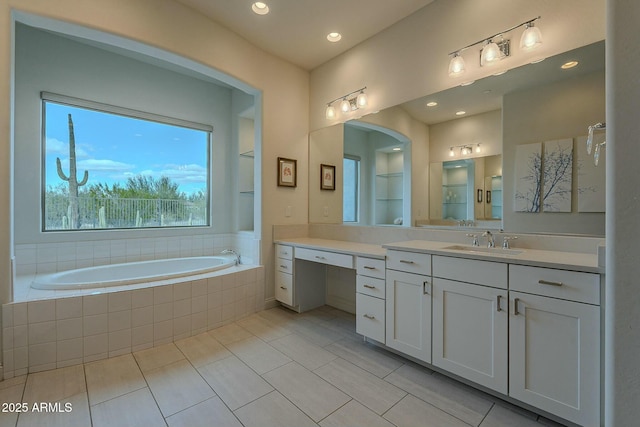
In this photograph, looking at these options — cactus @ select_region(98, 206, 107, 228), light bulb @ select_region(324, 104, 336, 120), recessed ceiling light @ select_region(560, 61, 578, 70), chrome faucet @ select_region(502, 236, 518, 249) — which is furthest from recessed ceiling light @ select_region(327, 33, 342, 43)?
cactus @ select_region(98, 206, 107, 228)

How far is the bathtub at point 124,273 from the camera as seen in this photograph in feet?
7.22

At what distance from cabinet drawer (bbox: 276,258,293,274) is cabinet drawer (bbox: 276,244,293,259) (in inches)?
1.8

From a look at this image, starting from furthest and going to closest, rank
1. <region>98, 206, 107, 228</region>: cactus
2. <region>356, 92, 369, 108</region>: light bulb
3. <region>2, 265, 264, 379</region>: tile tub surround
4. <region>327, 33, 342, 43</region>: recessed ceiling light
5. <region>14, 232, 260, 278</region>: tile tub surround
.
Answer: <region>98, 206, 107, 228</region>: cactus, <region>356, 92, 369, 108</region>: light bulb, <region>327, 33, 342, 43</region>: recessed ceiling light, <region>14, 232, 260, 278</region>: tile tub surround, <region>2, 265, 264, 379</region>: tile tub surround

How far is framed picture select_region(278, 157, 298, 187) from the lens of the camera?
129 inches

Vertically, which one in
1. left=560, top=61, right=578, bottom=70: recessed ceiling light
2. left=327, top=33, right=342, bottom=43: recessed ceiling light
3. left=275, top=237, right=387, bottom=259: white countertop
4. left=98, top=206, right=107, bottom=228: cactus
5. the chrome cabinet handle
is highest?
left=327, top=33, right=342, bottom=43: recessed ceiling light

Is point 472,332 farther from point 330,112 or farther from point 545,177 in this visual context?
point 330,112

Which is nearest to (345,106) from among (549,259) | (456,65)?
(456,65)

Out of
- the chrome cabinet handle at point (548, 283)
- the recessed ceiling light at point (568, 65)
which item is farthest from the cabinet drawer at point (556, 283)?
the recessed ceiling light at point (568, 65)

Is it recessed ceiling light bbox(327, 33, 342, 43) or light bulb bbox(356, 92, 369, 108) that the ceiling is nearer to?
recessed ceiling light bbox(327, 33, 342, 43)

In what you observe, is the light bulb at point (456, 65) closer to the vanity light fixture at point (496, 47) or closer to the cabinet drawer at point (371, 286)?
the vanity light fixture at point (496, 47)

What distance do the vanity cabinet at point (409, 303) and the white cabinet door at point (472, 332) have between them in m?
0.07

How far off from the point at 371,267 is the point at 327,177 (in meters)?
1.57

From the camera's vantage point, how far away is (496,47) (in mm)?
2010

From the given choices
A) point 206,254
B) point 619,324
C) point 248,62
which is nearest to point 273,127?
point 248,62
